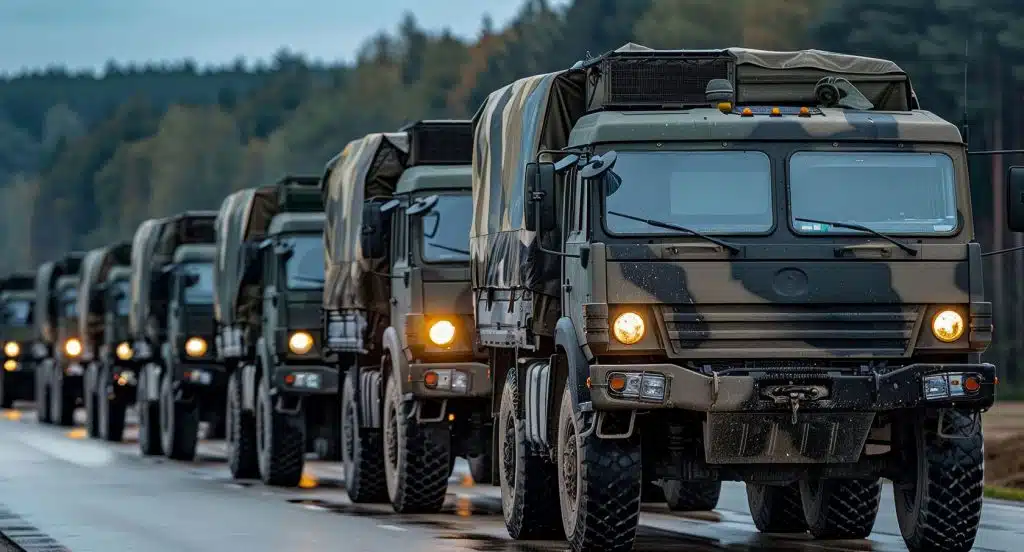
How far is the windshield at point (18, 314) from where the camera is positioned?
56350 millimetres

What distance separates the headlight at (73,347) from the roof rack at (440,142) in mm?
25393

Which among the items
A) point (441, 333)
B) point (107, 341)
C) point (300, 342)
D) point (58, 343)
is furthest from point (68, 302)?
point (441, 333)

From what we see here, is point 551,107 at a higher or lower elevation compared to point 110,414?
higher

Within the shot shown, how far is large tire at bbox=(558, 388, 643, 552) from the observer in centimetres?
1517

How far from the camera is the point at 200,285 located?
34000 millimetres

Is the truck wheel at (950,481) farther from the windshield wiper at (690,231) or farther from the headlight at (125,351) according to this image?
the headlight at (125,351)

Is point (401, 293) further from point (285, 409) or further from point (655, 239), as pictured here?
point (655, 239)

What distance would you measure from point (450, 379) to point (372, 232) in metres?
2.29

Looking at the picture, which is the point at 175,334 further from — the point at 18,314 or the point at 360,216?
the point at 18,314

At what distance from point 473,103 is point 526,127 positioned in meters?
111

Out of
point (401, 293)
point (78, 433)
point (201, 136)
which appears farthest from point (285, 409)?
point (201, 136)

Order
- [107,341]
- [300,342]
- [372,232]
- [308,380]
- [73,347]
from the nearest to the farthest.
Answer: [372,232]
[308,380]
[300,342]
[107,341]
[73,347]

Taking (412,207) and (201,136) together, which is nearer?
(412,207)

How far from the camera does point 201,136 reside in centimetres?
17675
